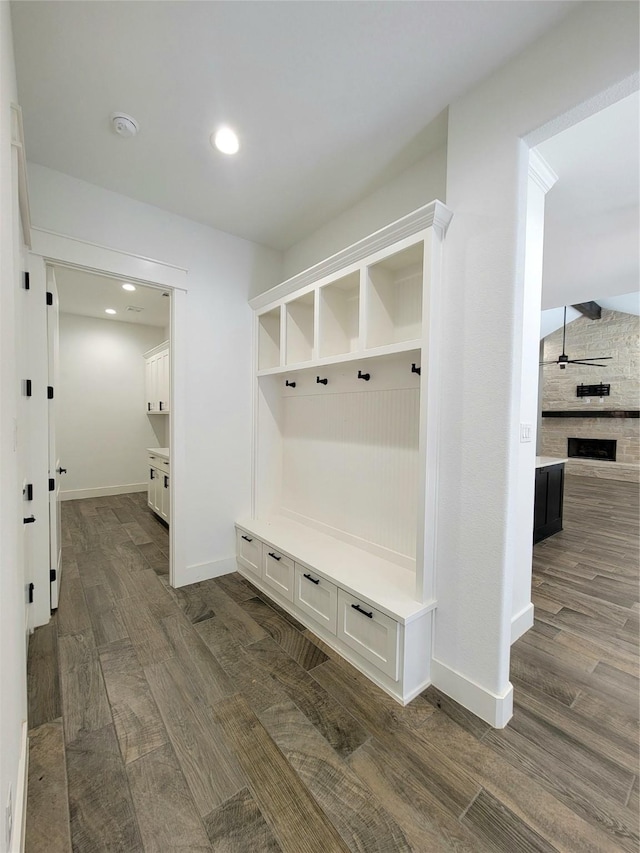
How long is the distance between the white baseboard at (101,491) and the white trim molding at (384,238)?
493 cm

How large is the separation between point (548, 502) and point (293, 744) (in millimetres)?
3689

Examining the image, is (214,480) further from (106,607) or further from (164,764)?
(164,764)

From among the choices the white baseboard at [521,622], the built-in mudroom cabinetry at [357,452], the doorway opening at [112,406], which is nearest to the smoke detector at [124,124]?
the built-in mudroom cabinetry at [357,452]

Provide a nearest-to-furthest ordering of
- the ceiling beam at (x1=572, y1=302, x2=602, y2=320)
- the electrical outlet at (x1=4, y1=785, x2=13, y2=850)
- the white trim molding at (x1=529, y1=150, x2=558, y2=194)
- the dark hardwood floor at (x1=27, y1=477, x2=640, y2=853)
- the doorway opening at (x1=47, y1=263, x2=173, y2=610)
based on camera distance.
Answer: the electrical outlet at (x1=4, y1=785, x2=13, y2=850) → the dark hardwood floor at (x1=27, y1=477, x2=640, y2=853) → the white trim molding at (x1=529, y1=150, x2=558, y2=194) → the doorway opening at (x1=47, y1=263, x2=173, y2=610) → the ceiling beam at (x1=572, y1=302, x2=602, y2=320)

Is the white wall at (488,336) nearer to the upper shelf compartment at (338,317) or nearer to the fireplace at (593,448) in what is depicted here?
the upper shelf compartment at (338,317)

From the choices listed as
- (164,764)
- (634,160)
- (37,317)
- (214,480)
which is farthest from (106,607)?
(634,160)

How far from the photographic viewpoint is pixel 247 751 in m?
1.45

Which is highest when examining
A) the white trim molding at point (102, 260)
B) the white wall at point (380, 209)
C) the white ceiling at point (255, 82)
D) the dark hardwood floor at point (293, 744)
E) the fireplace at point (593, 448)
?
the white ceiling at point (255, 82)

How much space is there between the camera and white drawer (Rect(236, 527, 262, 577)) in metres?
2.79

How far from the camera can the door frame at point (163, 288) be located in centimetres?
222

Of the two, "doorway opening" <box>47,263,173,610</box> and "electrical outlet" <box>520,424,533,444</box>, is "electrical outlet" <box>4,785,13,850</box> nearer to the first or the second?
"electrical outlet" <box>520,424,533,444</box>

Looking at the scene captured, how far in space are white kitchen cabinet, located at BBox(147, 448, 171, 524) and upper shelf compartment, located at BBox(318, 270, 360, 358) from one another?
Result: 8.67 feet

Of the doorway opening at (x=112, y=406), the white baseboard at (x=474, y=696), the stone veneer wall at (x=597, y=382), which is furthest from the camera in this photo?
the stone veneer wall at (x=597, y=382)

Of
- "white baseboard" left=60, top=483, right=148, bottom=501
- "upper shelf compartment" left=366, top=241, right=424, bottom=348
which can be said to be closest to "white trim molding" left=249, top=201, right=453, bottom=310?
"upper shelf compartment" left=366, top=241, right=424, bottom=348
